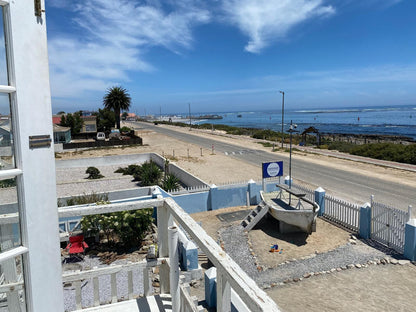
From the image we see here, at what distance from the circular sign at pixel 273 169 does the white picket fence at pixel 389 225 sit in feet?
13.5

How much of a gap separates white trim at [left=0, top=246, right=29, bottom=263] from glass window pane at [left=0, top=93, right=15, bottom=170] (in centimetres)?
40

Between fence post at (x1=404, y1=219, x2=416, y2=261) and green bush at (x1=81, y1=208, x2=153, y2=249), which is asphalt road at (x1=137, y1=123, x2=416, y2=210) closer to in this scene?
fence post at (x1=404, y1=219, x2=416, y2=261)

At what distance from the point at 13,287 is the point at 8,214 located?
417 millimetres

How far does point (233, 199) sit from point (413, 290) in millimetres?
7464

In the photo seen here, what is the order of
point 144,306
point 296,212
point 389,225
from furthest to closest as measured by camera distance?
point 296,212, point 389,225, point 144,306

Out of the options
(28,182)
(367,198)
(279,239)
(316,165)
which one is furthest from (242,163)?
(28,182)

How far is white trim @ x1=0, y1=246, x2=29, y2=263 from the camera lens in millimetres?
1454

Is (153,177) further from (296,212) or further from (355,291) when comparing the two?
(355,291)

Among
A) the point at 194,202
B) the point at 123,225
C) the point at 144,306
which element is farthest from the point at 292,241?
the point at 144,306

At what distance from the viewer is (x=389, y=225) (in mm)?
9055

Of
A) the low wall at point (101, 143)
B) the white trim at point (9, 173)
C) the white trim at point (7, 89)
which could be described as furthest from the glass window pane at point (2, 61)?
the low wall at point (101, 143)

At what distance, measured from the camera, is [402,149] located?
27.1 metres

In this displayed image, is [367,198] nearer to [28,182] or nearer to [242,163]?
[242,163]

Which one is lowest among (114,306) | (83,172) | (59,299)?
(83,172)
